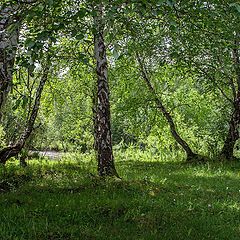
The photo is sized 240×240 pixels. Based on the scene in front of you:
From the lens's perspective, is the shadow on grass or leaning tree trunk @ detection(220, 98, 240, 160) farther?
leaning tree trunk @ detection(220, 98, 240, 160)

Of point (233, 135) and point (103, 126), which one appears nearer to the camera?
point (103, 126)

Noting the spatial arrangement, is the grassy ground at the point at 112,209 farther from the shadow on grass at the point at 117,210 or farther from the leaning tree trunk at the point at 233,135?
the leaning tree trunk at the point at 233,135

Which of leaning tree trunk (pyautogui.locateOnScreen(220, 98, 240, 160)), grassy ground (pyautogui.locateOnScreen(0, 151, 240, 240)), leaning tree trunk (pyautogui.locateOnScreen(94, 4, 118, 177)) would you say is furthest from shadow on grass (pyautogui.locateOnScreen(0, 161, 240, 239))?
leaning tree trunk (pyautogui.locateOnScreen(220, 98, 240, 160))

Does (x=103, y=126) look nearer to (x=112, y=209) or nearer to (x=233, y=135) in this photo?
(x=112, y=209)

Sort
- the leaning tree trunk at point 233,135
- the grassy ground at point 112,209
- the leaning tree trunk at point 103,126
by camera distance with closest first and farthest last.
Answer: the grassy ground at point 112,209 < the leaning tree trunk at point 103,126 < the leaning tree trunk at point 233,135

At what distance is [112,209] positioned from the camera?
23.0 feet

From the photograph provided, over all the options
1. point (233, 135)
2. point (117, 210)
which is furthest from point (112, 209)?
point (233, 135)

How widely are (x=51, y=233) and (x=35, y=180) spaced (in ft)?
16.8

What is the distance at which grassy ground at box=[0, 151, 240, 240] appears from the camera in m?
5.76

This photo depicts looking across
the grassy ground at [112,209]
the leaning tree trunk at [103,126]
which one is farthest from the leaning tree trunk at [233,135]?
the leaning tree trunk at [103,126]

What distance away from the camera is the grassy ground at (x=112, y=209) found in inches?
227

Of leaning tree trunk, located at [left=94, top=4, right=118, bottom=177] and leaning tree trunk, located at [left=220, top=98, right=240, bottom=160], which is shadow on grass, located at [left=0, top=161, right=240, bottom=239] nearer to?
leaning tree trunk, located at [left=94, top=4, right=118, bottom=177]

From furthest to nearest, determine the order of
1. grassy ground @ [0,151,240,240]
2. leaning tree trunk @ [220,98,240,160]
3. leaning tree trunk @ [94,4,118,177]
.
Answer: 1. leaning tree trunk @ [220,98,240,160]
2. leaning tree trunk @ [94,4,118,177]
3. grassy ground @ [0,151,240,240]

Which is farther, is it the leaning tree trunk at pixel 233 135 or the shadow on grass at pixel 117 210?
the leaning tree trunk at pixel 233 135
